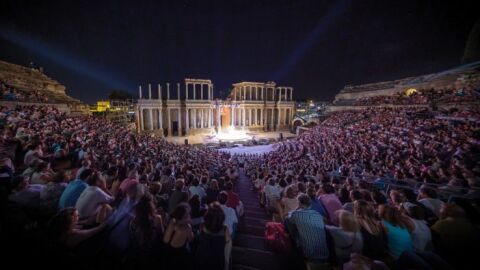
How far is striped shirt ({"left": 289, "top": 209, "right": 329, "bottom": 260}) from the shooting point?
288 centimetres

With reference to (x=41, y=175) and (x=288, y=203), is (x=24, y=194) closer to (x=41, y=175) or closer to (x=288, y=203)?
A: (x=41, y=175)

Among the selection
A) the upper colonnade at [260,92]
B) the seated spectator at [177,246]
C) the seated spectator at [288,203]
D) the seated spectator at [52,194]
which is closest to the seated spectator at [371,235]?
the seated spectator at [288,203]

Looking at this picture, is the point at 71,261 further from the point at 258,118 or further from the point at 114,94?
the point at 114,94

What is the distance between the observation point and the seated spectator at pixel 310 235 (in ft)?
9.43

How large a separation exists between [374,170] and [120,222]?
34.2ft

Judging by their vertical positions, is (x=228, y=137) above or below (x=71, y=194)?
below

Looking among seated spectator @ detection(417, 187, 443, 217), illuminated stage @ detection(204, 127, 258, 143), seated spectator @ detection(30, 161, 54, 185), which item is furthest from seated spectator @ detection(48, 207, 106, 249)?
illuminated stage @ detection(204, 127, 258, 143)

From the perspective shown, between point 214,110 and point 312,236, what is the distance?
4462 cm

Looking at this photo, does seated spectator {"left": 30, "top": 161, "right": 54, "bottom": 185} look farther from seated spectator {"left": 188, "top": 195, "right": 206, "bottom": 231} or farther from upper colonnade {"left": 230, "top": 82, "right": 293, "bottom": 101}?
upper colonnade {"left": 230, "top": 82, "right": 293, "bottom": 101}

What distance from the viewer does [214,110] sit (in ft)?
152

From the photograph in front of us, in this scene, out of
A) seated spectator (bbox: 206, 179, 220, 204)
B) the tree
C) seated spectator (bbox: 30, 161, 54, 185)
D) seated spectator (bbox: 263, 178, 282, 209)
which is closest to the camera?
seated spectator (bbox: 30, 161, 54, 185)

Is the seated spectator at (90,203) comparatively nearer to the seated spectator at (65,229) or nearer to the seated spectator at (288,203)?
the seated spectator at (65,229)

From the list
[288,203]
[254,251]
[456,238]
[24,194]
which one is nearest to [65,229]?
[24,194]

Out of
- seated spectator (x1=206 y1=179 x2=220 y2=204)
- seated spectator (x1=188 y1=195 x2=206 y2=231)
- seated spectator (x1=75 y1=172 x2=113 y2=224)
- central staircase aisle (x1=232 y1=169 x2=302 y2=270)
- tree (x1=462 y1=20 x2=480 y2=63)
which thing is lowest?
Result: central staircase aisle (x1=232 y1=169 x2=302 y2=270)
